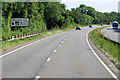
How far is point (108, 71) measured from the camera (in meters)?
9.38

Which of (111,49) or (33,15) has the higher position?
(33,15)

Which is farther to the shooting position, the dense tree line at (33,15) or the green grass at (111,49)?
the dense tree line at (33,15)

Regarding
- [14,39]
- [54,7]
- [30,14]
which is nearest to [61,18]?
[54,7]

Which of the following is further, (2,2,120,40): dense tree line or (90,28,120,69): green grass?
(2,2,120,40): dense tree line

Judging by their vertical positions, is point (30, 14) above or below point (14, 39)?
above

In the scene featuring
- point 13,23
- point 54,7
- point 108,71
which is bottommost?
point 108,71

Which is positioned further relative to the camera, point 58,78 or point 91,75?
point 91,75

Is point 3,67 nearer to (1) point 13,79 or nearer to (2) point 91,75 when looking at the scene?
(1) point 13,79

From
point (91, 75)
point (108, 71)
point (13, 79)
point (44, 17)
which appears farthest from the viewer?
point (44, 17)

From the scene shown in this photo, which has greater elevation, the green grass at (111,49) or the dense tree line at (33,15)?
the dense tree line at (33,15)

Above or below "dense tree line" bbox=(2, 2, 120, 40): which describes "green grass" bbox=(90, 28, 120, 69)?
below

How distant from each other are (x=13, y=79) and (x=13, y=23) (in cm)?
3898

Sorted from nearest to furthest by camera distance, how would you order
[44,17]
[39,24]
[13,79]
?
[13,79] < [39,24] < [44,17]

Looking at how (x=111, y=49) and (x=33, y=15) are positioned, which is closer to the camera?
(x=111, y=49)
